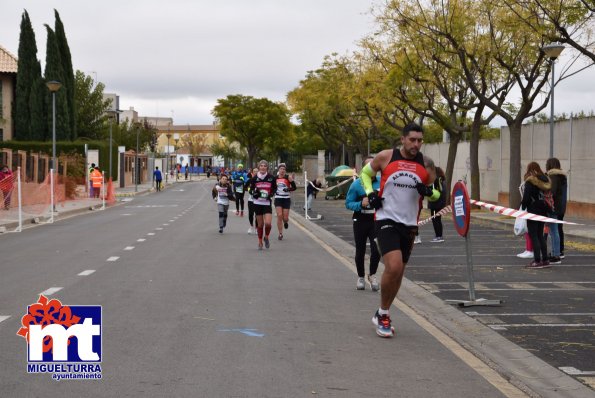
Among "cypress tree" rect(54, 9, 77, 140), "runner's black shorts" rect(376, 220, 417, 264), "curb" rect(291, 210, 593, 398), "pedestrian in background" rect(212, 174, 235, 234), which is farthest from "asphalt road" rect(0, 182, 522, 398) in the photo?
"cypress tree" rect(54, 9, 77, 140)

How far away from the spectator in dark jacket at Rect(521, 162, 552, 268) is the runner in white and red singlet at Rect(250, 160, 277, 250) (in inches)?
204

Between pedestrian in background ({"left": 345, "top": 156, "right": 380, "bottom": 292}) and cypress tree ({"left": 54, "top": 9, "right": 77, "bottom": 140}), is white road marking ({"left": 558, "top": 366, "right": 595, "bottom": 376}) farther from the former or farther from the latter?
cypress tree ({"left": 54, "top": 9, "right": 77, "bottom": 140})

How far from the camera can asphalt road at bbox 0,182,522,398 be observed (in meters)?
6.04

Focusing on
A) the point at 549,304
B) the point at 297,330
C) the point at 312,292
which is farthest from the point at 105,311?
the point at 549,304

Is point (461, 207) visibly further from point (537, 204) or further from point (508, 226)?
point (508, 226)

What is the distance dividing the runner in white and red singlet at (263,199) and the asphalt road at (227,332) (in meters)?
1.11

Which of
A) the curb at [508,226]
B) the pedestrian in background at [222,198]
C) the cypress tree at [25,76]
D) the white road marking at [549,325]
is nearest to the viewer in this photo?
the white road marking at [549,325]

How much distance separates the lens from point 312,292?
11.1m

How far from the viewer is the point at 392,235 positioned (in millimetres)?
8039

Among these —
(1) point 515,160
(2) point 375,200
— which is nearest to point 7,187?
(1) point 515,160

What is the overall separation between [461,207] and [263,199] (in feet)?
26.4

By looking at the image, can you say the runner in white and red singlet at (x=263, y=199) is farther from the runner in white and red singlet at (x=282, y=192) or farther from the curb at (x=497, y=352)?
the curb at (x=497, y=352)

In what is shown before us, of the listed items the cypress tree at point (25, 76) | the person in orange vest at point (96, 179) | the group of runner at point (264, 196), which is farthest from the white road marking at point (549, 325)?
the cypress tree at point (25, 76)

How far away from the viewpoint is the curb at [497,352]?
6184 mm
